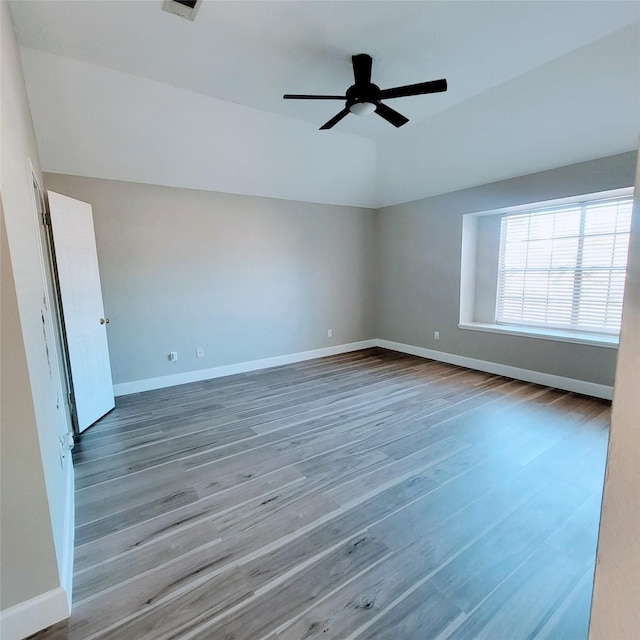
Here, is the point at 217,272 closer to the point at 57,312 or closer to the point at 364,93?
the point at 57,312

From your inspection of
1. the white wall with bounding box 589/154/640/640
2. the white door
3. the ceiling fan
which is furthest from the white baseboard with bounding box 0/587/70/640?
the ceiling fan

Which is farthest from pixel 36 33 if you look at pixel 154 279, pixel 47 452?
pixel 47 452

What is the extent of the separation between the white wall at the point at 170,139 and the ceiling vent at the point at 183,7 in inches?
40.0

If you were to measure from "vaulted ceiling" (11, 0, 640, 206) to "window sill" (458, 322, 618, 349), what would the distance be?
1.98m

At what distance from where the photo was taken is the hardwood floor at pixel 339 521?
56.8 inches

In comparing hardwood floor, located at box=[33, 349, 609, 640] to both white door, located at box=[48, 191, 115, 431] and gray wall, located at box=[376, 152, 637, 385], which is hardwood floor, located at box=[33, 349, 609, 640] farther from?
gray wall, located at box=[376, 152, 637, 385]

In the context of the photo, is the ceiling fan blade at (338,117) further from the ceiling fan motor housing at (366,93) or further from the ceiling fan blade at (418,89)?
the ceiling fan blade at (418,89)

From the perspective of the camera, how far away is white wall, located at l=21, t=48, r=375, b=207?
2.85 metres

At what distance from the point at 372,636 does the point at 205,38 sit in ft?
11.9

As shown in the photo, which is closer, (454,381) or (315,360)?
(454,381)

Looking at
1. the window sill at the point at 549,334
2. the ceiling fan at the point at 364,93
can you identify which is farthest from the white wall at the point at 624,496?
the window sill at the point at 549,334

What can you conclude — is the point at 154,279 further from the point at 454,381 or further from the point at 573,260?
the point at 573,260

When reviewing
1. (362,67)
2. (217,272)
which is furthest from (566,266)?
(217,272)

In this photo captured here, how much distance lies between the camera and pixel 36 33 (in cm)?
234
